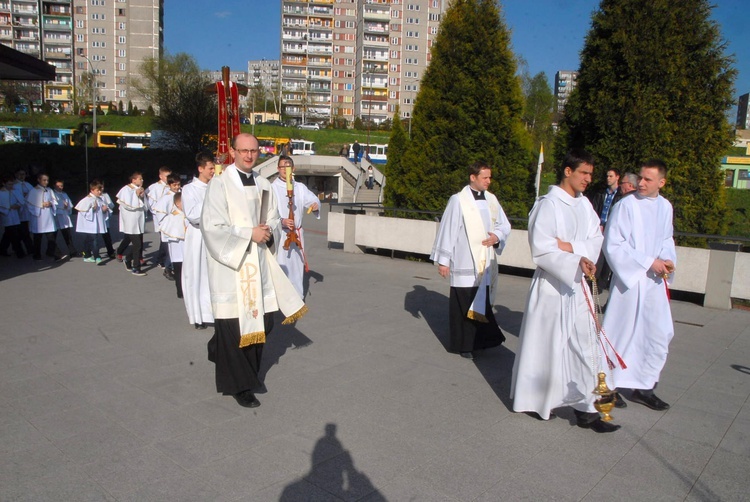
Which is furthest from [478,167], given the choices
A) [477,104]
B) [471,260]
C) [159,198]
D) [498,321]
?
[159,198]

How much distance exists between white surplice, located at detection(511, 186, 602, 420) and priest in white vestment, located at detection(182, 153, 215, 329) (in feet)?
12.6

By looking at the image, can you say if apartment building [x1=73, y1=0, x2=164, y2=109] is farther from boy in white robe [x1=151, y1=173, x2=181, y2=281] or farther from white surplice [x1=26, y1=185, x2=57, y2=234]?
boy in white robe [x1=151, y1=173, x2=181, y2=281]

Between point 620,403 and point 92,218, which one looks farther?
point 92,218

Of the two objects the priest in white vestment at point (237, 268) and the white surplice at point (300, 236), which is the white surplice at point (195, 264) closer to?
the white surplice at point (300, 236)

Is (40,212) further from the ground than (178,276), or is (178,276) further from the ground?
(40,212)

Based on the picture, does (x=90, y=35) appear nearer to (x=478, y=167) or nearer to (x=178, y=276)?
(x=178, y=276)

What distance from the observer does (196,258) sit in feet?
23.6

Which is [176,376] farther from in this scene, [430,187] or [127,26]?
[127,26]

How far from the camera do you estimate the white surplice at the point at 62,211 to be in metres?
12.6

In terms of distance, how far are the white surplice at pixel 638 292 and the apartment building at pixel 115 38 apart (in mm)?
86132

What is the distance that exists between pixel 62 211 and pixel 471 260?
9.82 meters

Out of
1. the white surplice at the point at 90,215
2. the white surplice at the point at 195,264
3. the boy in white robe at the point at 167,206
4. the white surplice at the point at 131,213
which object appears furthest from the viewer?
the white surplice at the point at 90,215

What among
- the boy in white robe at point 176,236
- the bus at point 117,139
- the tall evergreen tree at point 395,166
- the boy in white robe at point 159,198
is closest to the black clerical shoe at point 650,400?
the boy in white robe at point 176,236

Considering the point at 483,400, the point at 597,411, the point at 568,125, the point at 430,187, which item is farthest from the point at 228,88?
the point at 597,411
